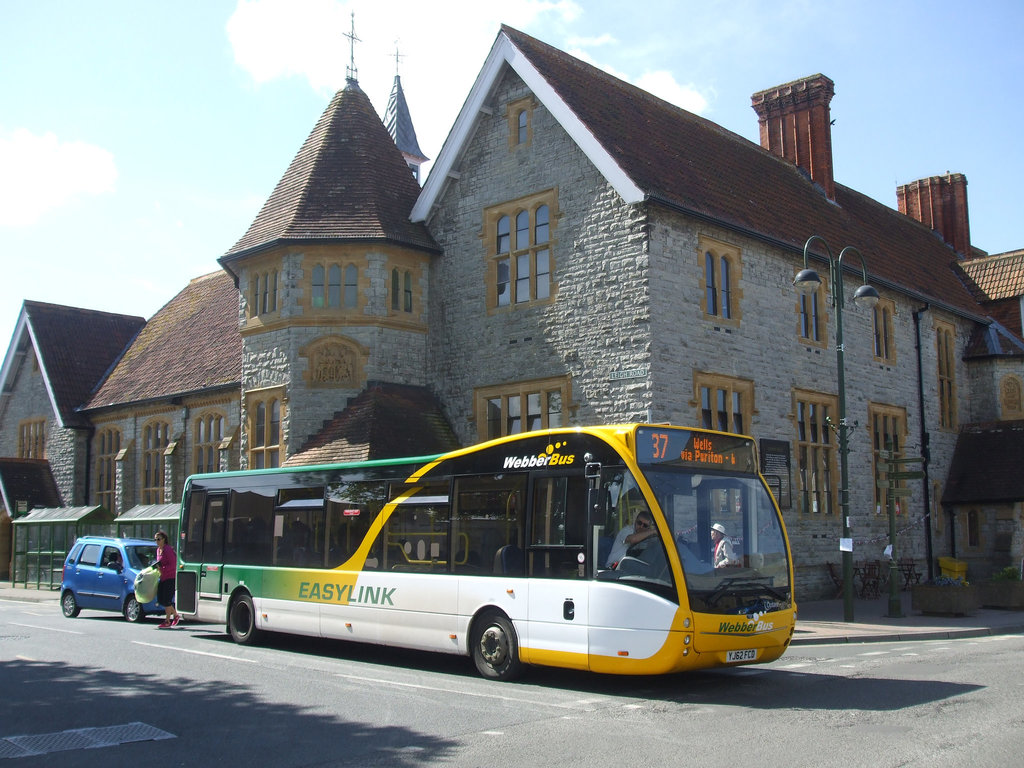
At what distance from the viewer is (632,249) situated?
780 inches

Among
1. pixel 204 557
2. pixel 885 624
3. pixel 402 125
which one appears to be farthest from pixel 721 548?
pixel 402 125

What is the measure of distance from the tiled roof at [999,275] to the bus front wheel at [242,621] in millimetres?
26898

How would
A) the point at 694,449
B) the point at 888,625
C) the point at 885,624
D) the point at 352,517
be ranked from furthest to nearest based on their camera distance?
the point at 885,624, the point at 888,625, the point at 352,517, the point at 694,449

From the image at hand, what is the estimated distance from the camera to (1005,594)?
69.5ft

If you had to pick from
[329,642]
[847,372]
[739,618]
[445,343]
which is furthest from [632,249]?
[739,618]

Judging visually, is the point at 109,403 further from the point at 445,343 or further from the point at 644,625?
the point at 644,625

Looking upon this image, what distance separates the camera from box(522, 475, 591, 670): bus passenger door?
34.3ft

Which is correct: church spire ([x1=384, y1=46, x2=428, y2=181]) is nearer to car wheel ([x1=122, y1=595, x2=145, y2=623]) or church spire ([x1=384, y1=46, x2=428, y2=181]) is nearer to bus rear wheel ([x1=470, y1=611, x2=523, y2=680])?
car wheel ([x1=122, y1=595, x2=145, y2=623])

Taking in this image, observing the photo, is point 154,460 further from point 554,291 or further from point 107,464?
point 554,291

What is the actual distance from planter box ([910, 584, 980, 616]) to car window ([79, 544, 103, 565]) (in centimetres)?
1694

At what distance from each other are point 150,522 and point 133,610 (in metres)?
7.12

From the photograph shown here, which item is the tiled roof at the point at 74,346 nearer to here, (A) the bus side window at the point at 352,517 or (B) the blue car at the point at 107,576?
(B) the blue car at the point at 107,576

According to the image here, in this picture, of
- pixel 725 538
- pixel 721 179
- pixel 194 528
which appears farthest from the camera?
pixel 721 179

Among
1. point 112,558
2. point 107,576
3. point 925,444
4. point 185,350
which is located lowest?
point 107,576
